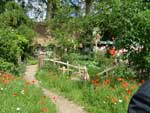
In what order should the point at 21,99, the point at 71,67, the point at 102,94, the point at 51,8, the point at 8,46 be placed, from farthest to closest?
1. the point at 51,8
2. the point at 71,67
3. the point at 8,46
4. the point at 102,94
5. the point at 21,99

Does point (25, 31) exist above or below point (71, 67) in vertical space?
above

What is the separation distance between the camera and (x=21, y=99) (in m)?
8.76

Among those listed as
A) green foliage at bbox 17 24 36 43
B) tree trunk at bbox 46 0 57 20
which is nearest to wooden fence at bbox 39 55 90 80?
A: green foliage at bbox 17 24 36 43

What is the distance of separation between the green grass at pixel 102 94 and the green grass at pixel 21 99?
131cm

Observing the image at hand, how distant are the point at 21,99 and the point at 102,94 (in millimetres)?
2306

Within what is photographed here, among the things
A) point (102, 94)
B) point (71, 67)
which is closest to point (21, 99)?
point (102, 94)

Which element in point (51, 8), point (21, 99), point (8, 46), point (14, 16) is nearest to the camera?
point (21, 99)

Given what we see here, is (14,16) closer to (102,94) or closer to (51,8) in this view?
(51,8)

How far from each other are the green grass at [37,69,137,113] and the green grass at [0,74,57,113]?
131 cm

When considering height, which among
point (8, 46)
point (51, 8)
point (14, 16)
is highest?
point (51, 8)

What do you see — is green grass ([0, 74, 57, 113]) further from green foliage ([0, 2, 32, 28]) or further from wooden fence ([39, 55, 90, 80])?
green foliage ([0, 2, 32, 28])

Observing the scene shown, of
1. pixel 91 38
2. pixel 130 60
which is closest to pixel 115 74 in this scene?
pixel 130 60

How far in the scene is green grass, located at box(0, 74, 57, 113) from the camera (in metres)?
7.82

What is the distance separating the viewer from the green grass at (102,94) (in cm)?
918
